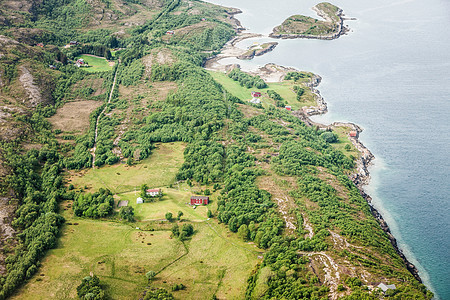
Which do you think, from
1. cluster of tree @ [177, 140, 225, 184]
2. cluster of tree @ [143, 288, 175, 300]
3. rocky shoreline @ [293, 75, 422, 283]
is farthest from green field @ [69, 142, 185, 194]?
rocky shoreline @ [293, 75, 422, 283]

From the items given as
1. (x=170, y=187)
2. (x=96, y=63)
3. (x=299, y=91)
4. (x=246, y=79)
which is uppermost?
(x=299, y=91)

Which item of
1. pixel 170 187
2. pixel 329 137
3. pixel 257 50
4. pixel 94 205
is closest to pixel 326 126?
pixel 329 137

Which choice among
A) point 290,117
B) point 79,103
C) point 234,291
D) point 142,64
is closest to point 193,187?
point 234,291

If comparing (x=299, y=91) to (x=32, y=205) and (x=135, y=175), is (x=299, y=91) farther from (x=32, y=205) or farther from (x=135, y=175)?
(x=32, y=205)

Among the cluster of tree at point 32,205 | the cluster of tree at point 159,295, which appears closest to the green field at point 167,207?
the cluster of tree at point 32,205

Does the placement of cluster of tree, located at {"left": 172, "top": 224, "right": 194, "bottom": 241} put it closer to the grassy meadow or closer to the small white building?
the grassy meadow

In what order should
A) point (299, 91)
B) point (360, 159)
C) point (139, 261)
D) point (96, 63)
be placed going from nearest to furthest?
point (139, 261), point (360, 159), point (299, 91), point (96, 63)

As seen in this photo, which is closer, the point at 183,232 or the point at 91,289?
the point at 91,289
